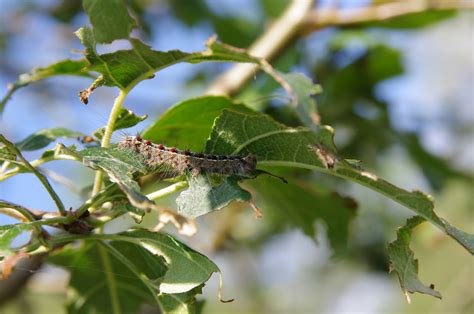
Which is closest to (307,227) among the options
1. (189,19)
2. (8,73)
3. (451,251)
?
(189,19)

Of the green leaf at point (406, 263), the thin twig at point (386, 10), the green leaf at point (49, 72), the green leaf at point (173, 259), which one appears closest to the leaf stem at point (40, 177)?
the green leaf at point (173, 259)

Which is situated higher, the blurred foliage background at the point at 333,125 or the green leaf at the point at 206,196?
the blurred foliage background at the point at 333,125

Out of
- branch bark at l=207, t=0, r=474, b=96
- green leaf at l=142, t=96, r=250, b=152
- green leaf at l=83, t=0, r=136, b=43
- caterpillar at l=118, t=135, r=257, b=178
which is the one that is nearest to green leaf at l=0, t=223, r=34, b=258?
caterpillar at l=118, t=135, r=257, b=178

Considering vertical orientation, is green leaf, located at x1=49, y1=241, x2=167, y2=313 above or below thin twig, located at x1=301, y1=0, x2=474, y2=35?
below

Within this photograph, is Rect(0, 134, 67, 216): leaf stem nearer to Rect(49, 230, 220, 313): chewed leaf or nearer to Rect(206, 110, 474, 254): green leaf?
Rect(49, 230, 220, 313): chewed leaf

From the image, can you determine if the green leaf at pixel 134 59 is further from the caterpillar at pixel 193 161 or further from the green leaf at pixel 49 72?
the green leaf at pixel 49 72

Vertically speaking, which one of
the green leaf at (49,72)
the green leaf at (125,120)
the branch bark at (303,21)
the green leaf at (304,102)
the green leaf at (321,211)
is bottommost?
the green leaf at (304,102)

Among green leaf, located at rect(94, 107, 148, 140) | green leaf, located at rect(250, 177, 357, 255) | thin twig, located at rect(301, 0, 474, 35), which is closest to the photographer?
green leaf, located at rect(94, 107, 148, 140)
